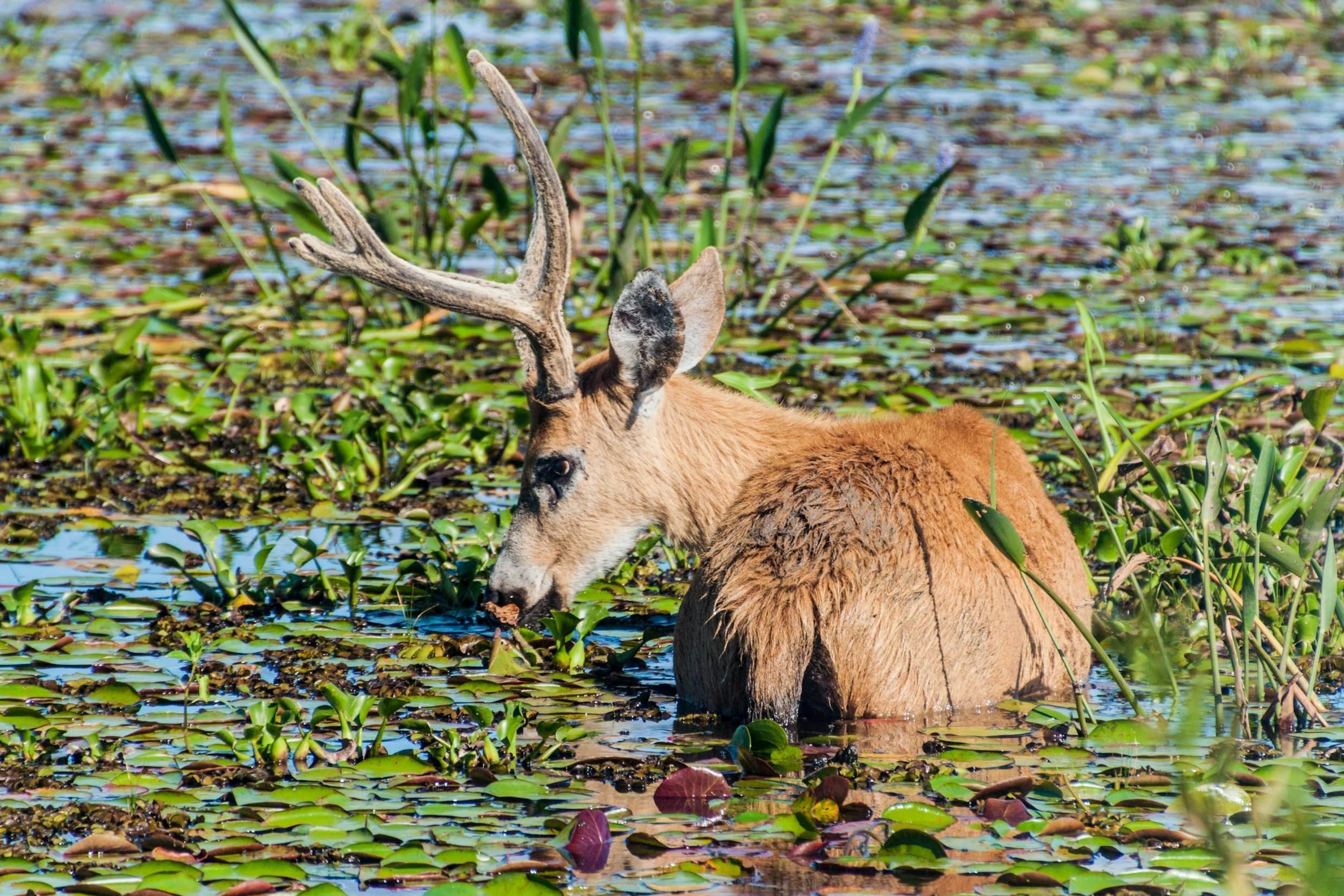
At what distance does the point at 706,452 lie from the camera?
20.6ft

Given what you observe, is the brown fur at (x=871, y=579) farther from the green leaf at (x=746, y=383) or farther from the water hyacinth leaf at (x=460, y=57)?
the water hyacinth leaf at (x=460, y=57)

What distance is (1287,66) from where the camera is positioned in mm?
18938

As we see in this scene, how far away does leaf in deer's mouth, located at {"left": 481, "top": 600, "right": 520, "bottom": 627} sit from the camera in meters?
6.46

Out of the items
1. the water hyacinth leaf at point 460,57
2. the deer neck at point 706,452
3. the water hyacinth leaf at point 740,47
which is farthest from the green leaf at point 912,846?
the water hyacinth leaf at point 460,57

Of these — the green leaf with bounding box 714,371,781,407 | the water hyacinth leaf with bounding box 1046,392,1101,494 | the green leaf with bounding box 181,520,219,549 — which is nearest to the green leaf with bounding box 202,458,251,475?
the green leaf with bounding box 181,520,219,549

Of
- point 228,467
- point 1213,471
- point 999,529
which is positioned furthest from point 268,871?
point 228,467

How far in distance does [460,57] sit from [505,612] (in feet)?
14.5

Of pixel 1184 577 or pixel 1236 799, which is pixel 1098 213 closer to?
Answer: pixel 1184 577

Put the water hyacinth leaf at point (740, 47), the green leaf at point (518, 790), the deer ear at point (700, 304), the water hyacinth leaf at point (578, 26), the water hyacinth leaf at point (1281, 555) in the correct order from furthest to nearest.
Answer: the water hyacinth leaf at point (740, 47)
the water hyacinth leaf at point (578, 26)
the deer ear at point (700, 304)
the water hyacinth leaf at point (1281, 555)
the green leaf at point (518, 790)

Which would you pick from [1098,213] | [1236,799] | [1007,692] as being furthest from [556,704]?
[1098,213]

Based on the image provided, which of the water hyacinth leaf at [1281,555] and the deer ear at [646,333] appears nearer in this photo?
the water hyacinth leaf at [1281,555]

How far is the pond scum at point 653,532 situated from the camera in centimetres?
453

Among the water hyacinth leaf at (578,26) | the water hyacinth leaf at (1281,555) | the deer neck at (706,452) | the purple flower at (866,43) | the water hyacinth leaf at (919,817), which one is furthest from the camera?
the water hyacinth leaf at (578,26)

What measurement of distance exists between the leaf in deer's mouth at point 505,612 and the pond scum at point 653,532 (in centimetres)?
8
